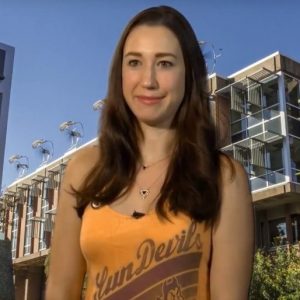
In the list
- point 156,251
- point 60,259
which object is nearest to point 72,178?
point 60,259

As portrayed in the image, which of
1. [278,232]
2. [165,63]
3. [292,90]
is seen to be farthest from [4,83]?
[292,90]

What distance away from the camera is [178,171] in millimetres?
1519

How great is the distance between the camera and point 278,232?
23.5 m

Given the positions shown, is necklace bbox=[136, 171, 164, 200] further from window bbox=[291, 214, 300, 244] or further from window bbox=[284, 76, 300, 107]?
window bbox=[284, 76, 300, 107]

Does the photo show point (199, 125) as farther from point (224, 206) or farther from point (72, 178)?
point (72, 178)

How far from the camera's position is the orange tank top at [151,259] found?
1352mm

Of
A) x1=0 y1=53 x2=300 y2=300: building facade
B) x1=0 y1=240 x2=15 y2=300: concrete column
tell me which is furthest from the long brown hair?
x1=0 y1=53 x2=300 y2=300: building facade

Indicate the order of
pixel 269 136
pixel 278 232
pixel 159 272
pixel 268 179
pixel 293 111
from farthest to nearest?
pixel 293 111 < pixel 278 232 < pixel 269 136 < pixel 268 179 < pixel 159 272

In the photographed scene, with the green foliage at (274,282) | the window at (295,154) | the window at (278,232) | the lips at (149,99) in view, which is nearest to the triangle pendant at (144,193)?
the lips at (149,99)

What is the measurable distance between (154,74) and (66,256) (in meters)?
0.56

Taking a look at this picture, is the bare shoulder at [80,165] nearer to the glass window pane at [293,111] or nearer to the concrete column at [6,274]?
the concrete column at [6,274]

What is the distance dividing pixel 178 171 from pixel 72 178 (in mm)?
314

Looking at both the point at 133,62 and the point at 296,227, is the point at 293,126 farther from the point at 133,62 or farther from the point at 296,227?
the point at 133,62

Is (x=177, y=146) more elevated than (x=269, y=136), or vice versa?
(x=269, y=136)
